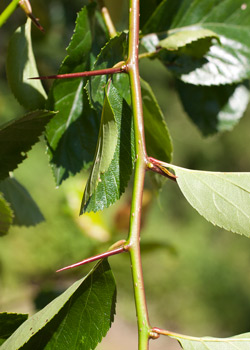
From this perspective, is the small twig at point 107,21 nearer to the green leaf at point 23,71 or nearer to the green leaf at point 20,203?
the green leaf at point 23,71

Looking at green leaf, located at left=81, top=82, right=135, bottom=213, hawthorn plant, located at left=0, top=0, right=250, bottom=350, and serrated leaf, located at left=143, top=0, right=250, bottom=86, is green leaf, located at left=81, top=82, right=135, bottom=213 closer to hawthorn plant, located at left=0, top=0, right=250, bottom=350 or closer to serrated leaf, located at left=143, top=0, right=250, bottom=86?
hawthorn plant, located at left=0, top=0, right=250, bottom=350

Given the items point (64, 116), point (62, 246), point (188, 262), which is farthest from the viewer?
point (188, 262)

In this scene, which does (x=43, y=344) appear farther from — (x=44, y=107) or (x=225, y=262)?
(x=225, y=262)

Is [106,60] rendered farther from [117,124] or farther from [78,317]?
[78,317]

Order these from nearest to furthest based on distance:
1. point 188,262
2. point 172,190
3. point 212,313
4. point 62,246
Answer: point 62,246 → point 212,313 → point 188,262 → point 172,190

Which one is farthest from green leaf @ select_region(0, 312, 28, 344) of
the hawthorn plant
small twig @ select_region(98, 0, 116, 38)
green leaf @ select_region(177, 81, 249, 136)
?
green leaf @ select_region(177, 81, 249, 136)

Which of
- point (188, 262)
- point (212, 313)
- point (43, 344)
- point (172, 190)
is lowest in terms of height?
point (212, 313)

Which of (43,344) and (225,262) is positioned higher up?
(43,344)

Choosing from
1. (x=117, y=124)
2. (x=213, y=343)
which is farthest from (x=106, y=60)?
(x=213, y=343)

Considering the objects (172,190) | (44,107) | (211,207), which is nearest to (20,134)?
(44,107)
